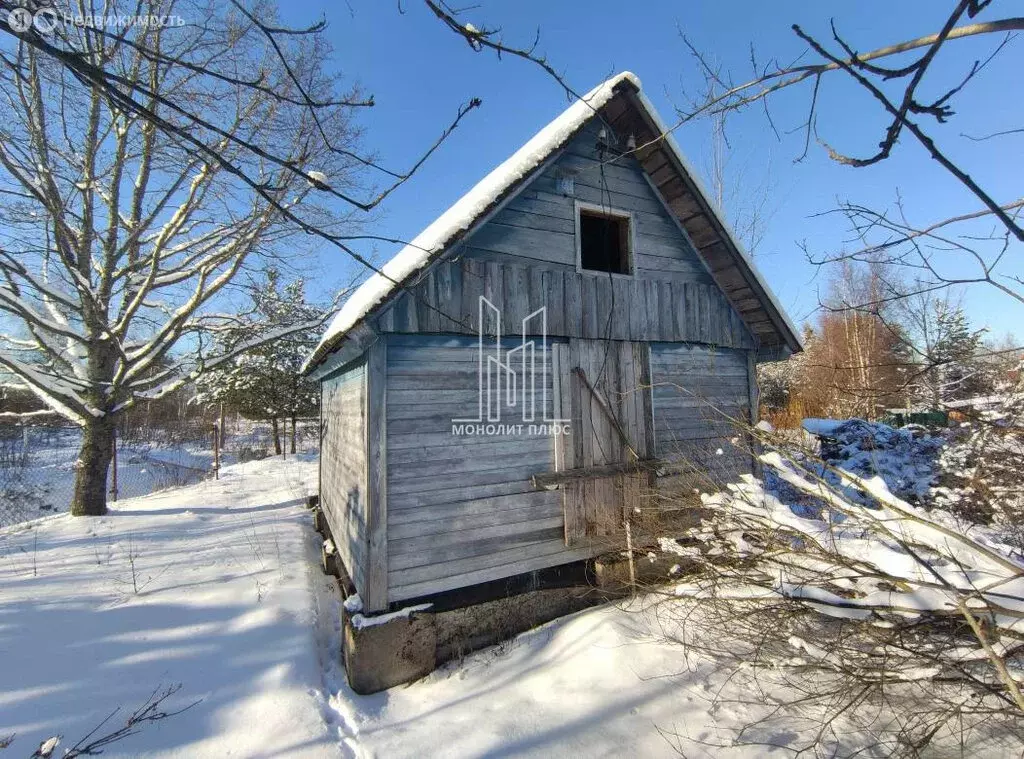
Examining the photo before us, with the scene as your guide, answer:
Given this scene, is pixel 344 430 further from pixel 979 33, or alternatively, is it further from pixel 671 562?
pixel 979 33

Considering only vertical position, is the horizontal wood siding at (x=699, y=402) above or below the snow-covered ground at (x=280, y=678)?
above

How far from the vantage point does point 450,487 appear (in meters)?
4.66

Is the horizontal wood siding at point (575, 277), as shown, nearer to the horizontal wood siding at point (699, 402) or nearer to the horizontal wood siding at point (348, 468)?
the horizontal wood siding at point (699, 402)

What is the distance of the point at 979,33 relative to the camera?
50.0 inches

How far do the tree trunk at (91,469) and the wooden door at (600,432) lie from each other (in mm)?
9159

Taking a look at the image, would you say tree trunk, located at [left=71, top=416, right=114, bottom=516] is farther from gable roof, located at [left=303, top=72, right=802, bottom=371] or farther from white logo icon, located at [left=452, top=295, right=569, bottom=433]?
white logo icon, located at [left=452, top=295, right=569, bottom=433]

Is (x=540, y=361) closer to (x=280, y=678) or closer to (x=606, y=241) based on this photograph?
(x=606, y=241)

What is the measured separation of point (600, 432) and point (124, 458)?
22133 mm

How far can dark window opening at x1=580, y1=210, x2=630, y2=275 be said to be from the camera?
592cm

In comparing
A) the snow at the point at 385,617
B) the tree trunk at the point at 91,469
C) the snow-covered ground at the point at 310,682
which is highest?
the tree trunk at the point at 91,469

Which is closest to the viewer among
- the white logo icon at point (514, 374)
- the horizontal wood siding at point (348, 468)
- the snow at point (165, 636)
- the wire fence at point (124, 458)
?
the snow at point (165, 636)

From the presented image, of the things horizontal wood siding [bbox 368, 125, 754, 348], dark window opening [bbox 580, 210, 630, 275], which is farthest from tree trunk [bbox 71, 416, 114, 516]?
dark window opening [bbox 580, 210, 630, 275]

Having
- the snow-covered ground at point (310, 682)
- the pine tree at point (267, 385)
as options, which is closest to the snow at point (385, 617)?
the snow-covered ground at point (310, 682)

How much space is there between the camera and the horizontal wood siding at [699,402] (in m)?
6.02
